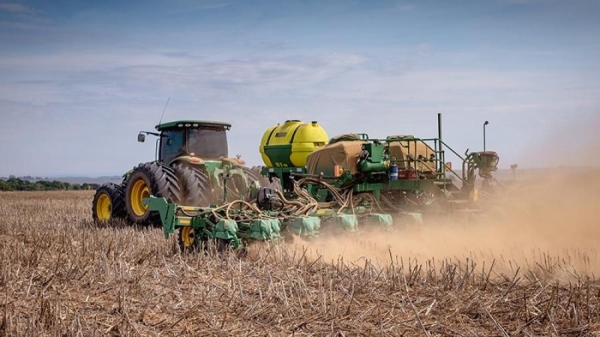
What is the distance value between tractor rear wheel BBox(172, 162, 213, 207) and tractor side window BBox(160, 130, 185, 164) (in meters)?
0.89

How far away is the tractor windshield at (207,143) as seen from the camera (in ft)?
39.7

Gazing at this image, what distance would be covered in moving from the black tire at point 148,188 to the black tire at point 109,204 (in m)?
0.95

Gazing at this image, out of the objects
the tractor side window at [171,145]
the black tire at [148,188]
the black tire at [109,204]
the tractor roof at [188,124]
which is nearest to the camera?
the black tire at [148,188]

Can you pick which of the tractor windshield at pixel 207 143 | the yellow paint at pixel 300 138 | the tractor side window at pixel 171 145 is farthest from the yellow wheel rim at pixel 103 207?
the yellow paint at pixel 300 138

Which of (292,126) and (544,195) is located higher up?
(292,126)

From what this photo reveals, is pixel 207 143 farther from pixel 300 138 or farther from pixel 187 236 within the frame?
pixel 187 236

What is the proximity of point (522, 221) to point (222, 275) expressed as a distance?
500cm

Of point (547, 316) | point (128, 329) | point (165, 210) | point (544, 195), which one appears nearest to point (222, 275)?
point (128, 329)

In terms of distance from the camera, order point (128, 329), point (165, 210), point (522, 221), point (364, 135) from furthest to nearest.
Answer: point (364, 135), point (522, 221), point (165, 210), point (128, 329)

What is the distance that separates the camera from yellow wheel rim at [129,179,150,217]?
11.4 meters

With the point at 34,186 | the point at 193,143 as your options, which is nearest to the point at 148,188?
the point at 193,143

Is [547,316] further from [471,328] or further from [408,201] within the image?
[408,201]

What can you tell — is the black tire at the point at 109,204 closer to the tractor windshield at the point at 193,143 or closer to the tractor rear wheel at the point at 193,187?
the tractor windshield at the point at 193,143

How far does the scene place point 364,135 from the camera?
12117 millimetres
